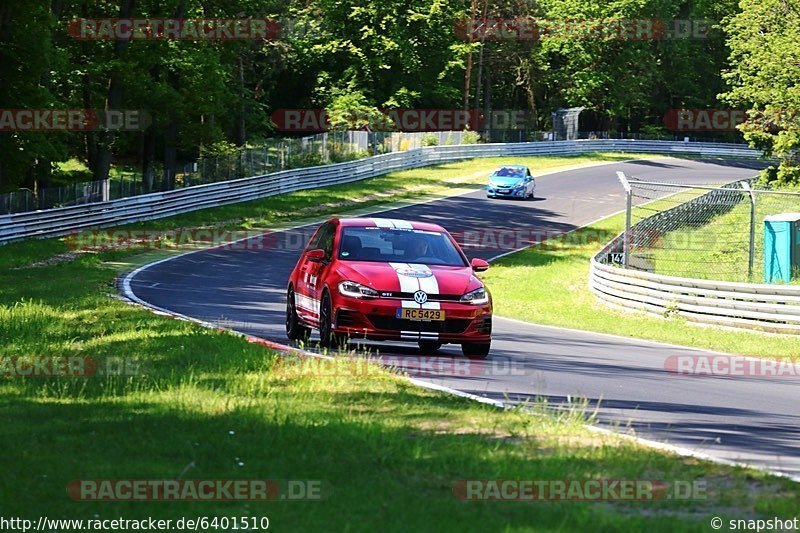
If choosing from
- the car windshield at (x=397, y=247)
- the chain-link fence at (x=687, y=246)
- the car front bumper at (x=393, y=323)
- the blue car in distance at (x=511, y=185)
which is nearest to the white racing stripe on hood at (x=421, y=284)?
the car front bumper at (x=393, y=323)

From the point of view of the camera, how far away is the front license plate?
1441 centimetres

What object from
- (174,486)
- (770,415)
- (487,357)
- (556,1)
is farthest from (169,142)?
(556,1)

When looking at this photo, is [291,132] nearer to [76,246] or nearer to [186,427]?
[76,246]

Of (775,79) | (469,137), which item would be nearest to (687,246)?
(775,79)

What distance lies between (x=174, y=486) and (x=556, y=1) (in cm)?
9552

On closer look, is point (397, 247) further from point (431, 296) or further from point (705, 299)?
point (705, 299)

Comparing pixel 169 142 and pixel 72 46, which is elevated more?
pixel 72 46

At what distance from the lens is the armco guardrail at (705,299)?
2203cm

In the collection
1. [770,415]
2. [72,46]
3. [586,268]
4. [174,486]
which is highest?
[72,46]

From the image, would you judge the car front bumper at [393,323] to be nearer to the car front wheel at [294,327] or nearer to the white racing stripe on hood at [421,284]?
the white racing stripe on hood at [421,284]

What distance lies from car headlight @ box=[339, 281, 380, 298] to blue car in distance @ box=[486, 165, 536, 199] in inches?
1529

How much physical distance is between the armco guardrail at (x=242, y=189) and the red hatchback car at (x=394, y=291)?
21565 millimetres

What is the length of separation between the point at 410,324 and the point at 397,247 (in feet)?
5.22

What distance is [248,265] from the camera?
1276 inches
